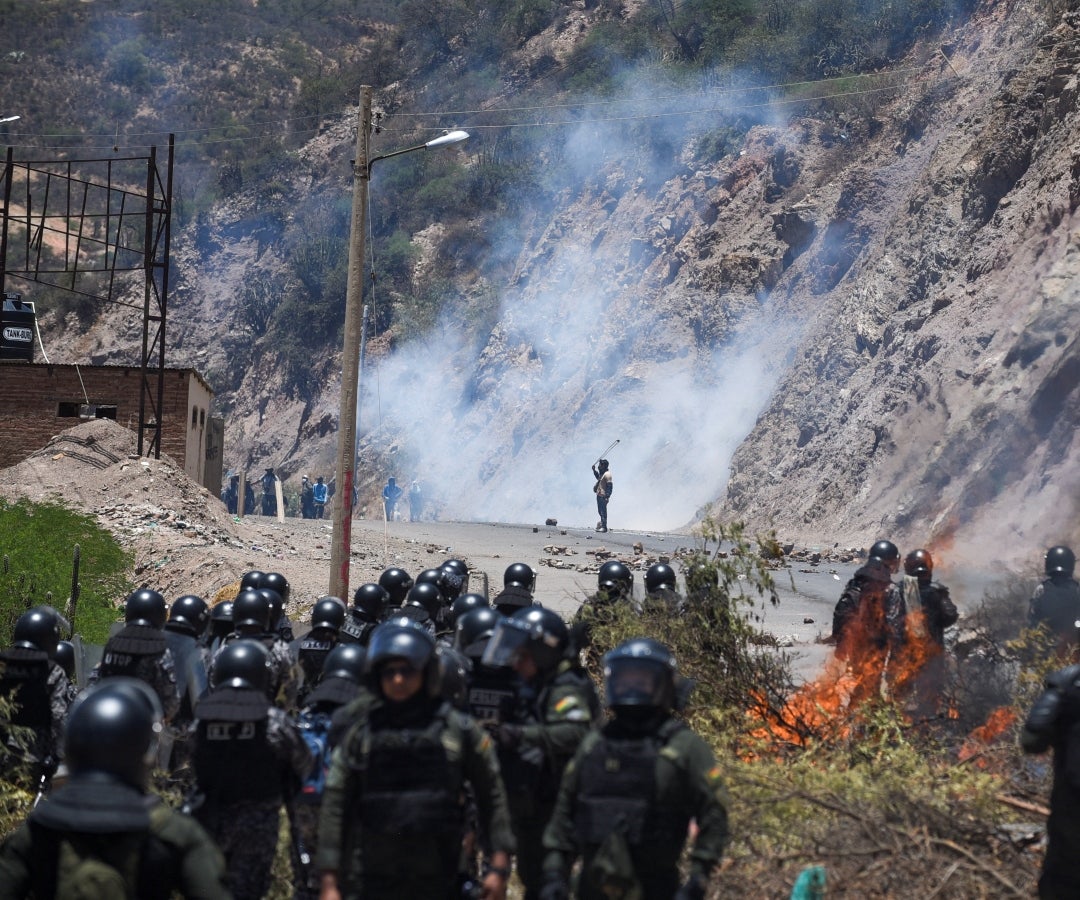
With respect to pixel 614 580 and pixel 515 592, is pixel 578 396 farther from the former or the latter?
pixel 515 592

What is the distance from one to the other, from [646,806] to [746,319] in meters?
35.7

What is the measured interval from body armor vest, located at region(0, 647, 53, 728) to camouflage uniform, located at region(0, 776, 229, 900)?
3.86m

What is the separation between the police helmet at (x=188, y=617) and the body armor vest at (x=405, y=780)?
428cm

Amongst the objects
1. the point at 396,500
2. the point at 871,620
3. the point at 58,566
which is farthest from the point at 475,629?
the point at 396,500

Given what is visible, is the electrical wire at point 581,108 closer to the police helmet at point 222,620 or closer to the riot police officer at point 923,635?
the riot police officer at point 923,635

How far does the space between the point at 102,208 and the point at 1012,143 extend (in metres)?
54.0

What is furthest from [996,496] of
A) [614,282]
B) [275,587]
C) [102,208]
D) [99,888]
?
[102,208]

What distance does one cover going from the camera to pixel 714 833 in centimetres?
420

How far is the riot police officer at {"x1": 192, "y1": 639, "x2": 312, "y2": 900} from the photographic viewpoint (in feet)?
17.2

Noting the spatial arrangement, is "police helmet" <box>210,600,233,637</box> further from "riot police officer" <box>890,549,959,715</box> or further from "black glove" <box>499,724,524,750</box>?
"riot police officer" <box>890,549,959,715</box>

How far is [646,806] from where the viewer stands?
4.27 m

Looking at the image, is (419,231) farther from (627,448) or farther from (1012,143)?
(1012,143)

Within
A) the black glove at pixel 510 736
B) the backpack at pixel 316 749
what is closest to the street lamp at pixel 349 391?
the backpack at pixel 316 749

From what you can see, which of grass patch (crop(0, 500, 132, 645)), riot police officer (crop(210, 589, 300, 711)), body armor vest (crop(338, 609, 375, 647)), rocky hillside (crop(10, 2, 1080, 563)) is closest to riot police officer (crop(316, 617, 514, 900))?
riot police officer (crop(210, 589, 300, 711))
